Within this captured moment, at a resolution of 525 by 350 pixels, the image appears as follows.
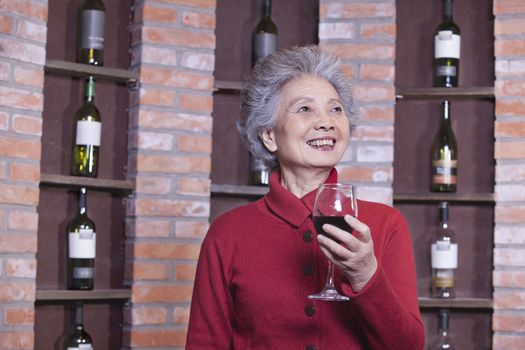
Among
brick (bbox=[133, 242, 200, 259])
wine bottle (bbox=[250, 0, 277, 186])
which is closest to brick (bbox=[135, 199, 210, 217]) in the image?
brick (bbox=[133, 242, 200, 259])

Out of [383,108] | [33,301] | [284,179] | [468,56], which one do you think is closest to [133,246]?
[33,301]

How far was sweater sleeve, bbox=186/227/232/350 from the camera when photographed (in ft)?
5.53

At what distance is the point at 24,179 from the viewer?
2.64 meters

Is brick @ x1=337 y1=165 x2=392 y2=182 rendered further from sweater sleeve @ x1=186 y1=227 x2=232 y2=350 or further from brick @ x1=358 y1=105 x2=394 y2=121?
sweater sleeve @ x1=186 y1=227 x2=232 y2=350

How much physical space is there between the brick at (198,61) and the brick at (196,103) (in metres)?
0.10

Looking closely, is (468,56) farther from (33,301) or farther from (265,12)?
(33,301)

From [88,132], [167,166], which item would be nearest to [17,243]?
[88,132]

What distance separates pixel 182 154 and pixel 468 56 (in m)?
1.14

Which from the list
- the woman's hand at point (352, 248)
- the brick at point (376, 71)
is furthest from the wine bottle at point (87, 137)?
the woman's hand at point (352, 248)

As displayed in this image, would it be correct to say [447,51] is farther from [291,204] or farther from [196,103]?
[291,204]

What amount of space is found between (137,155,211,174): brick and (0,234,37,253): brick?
0.44 meters

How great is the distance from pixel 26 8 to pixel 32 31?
0.07 m

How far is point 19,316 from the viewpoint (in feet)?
8.53

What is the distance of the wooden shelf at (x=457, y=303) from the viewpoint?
299 centimetres
